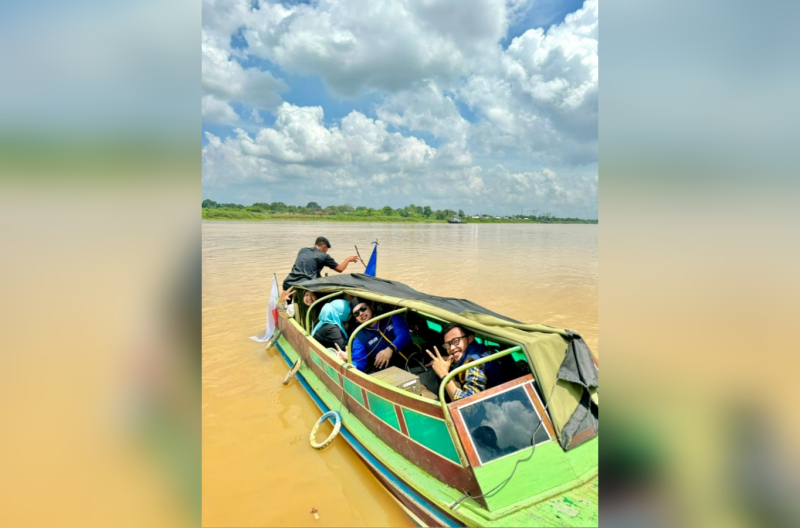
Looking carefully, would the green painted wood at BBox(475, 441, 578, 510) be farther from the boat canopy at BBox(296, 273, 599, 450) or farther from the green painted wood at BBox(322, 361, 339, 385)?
the green painted wood at BBox(322, 361, 339, 385)

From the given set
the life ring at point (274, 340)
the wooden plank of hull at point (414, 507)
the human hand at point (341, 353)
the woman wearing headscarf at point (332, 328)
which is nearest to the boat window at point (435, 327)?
the woman wearing headscarf at point (332, 328)

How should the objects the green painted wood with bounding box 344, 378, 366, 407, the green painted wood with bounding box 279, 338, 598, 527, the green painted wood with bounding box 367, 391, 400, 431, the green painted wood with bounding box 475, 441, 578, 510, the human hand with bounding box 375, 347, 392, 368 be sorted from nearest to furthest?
the green painted wood with bounding box 279, 338, 598, 527
the green painted wood with bounding box 475, 441, 578, 510
the green painted wood with bounding box 367, 391, 400, 431
the green painted wood with bounding box 344, 378, 366, 407
the human hand with bounding box 375, 347, 392, 368

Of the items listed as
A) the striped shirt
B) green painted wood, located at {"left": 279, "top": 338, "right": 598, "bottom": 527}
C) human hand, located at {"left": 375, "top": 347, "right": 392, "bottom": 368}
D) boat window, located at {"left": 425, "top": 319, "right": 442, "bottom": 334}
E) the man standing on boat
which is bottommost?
green painted wood, located at {"left": 279, "top": 338, "right": 598, "bottom": 527}

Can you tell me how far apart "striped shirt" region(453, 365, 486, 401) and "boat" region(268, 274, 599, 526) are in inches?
12.0

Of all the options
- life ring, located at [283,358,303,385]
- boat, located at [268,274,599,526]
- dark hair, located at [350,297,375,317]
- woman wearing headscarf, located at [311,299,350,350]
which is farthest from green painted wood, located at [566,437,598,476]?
life ring, located at [283,358,303,385]

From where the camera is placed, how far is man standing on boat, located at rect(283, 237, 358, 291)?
30.4ft

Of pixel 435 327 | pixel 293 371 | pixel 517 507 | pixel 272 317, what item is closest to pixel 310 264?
pixel 272 317

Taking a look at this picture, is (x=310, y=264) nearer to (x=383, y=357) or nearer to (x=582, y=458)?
(x=383, y=357)

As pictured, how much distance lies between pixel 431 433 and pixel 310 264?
6252 millimetres

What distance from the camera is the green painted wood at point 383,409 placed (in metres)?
4.36

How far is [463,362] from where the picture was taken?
4637 mm
